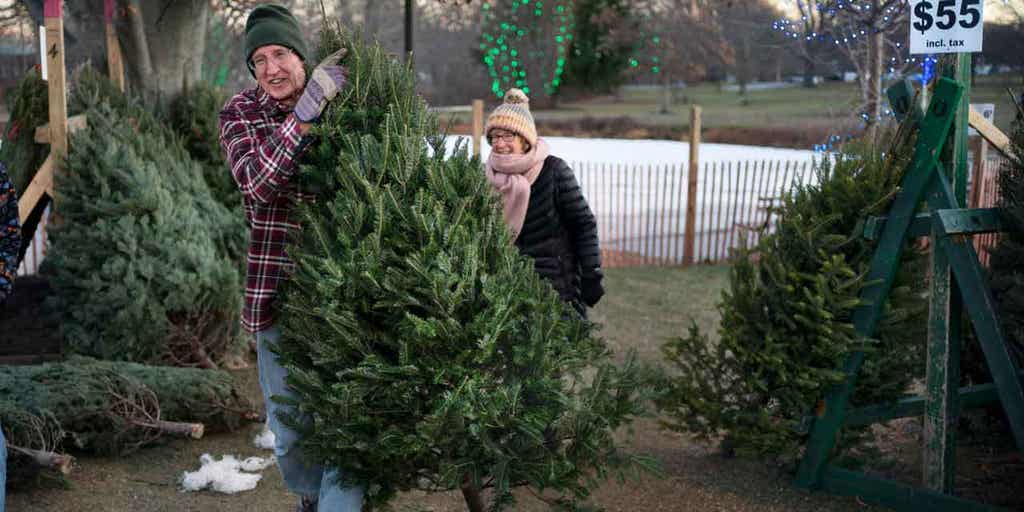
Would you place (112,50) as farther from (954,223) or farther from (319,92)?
(954,223)

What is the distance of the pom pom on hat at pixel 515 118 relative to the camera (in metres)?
4.46

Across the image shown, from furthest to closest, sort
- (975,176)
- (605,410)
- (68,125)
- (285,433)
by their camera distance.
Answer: (975,176), (68,125), (285,433), (605,410)

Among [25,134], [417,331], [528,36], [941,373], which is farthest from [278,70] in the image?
[528,36]

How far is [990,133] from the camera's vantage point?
414 cm

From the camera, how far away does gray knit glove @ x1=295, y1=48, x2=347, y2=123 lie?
9.45 feet

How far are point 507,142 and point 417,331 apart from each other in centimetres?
209

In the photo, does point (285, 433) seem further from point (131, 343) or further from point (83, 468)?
point (131, 343)

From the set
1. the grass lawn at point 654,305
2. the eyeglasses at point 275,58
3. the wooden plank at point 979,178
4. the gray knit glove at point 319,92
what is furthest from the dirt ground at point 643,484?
the wooden plank at point 979,178

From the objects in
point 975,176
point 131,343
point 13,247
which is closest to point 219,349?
point 131,343

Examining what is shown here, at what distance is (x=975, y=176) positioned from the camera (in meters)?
10.5

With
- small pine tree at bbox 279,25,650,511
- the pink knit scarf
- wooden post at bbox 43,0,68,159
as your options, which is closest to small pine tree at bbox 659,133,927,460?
the pink knit scarf

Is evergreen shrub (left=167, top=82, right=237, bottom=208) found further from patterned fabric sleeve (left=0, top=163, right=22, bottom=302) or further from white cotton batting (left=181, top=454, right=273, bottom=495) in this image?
patterned fabric sleeve (left=0, top=163, right=22, bottom=302)

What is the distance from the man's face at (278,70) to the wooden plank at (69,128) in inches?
139

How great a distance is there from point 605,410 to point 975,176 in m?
9.07
